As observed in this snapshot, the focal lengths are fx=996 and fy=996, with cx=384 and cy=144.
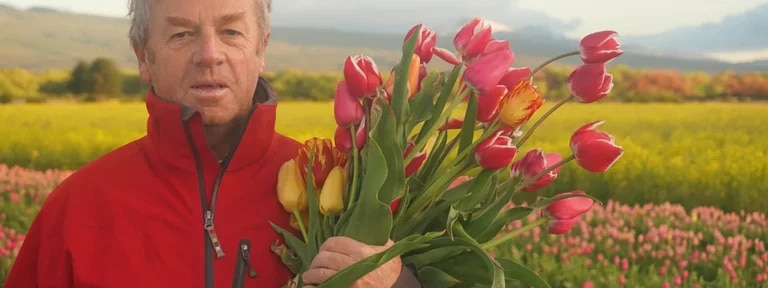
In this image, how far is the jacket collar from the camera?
4.04 feet

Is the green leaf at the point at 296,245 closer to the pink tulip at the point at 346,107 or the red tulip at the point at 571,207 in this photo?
the pink tulip at the point at 346,107

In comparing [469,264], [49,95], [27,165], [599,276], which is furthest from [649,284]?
[49,95]

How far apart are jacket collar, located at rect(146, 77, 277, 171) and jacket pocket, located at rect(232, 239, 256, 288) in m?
0.10

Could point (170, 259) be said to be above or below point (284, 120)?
above

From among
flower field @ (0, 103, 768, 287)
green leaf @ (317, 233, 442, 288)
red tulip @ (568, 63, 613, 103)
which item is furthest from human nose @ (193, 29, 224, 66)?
flower field @ (0, 103, 768, 287)

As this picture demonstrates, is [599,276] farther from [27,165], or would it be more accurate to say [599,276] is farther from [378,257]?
[27,165]

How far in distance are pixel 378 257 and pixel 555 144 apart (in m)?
4.00

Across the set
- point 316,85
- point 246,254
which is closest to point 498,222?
Result: point 246,254

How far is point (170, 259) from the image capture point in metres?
1.28

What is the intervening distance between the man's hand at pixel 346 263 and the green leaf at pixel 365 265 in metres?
0.01

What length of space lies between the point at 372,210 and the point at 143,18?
1.47 ft

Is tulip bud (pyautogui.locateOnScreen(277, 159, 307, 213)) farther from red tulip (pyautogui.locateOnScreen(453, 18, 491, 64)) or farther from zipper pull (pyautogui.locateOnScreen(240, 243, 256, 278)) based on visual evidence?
red tulip (pyautogui.locateOnScreen(453, 18, 491, 64))

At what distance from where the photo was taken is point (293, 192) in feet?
3.86

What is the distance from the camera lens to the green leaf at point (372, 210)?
1056 mm
